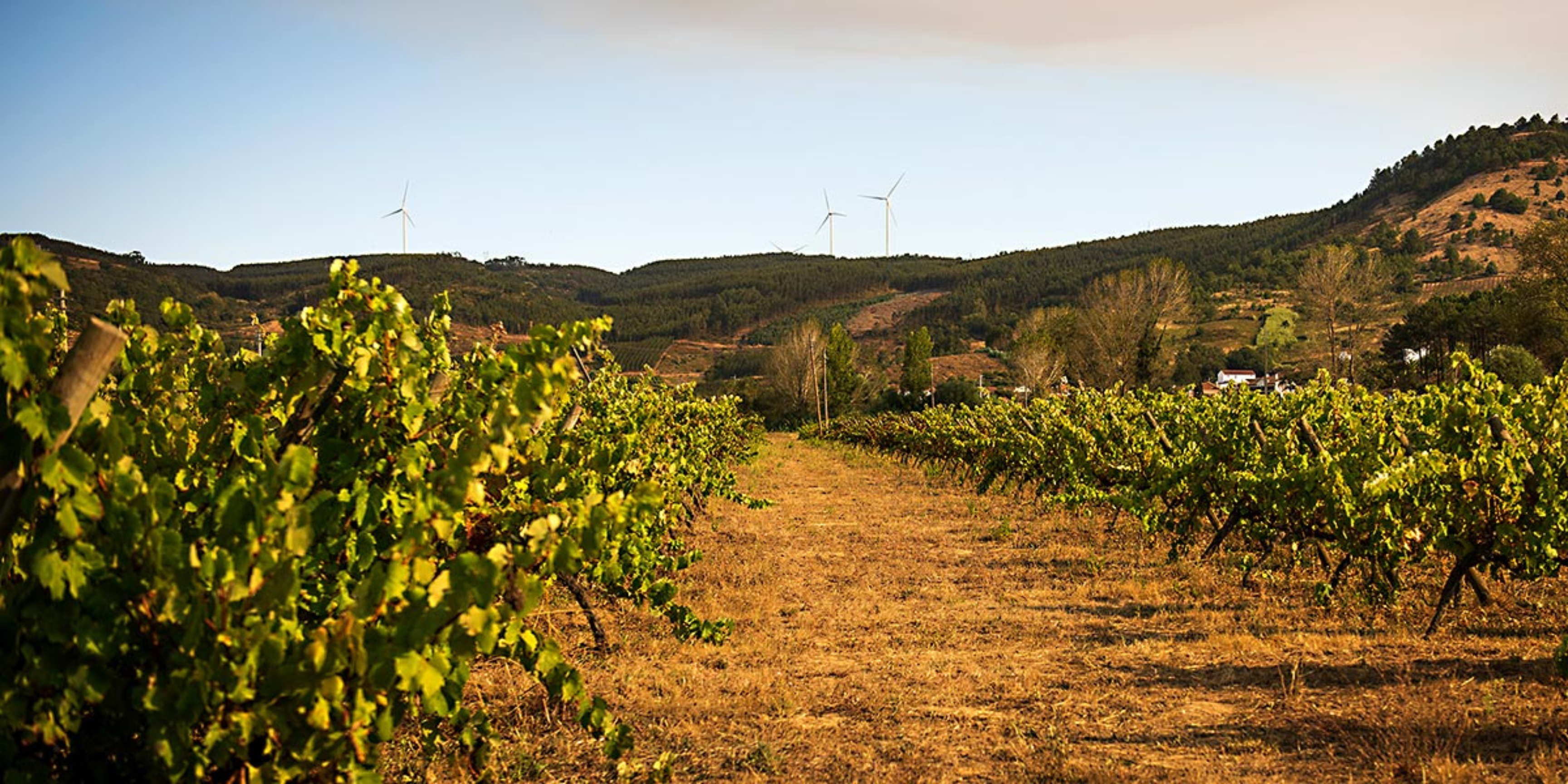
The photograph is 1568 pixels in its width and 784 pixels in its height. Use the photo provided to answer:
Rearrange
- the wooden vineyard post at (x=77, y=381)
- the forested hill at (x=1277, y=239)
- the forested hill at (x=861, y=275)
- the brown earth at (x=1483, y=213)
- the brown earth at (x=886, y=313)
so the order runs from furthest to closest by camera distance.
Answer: the brown earth at (x=886, y=313) < the forested hill at (x=1277, y=239) < the brown earth at (x=1483, y=213) < the forested hill at (x=861, y=275) < the wooden vineyard post at (x=77, y=381)

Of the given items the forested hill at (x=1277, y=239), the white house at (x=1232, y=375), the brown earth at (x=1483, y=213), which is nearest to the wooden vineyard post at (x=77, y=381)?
the white house at (x=1232, y=375)

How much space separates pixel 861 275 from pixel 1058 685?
163267 millimetres

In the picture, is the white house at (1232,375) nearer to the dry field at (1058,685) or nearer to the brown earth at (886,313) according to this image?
the dry field at (1058,685)

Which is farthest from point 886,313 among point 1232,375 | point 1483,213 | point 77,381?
point 77,381

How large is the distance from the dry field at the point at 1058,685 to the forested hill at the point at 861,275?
47.6 m

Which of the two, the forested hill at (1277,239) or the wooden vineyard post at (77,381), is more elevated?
the forested hill at (1277,239)

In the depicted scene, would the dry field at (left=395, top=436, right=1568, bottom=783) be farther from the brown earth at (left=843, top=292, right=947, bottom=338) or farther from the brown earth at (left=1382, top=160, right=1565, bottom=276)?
the brown earth at (left=843, top=292, right=947, bottom=338)

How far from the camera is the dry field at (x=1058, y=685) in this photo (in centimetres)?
531

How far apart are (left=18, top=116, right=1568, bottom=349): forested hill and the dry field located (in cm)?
4762

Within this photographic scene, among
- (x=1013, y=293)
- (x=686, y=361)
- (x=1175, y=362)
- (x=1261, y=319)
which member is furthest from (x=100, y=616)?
(x=1013, y=293)

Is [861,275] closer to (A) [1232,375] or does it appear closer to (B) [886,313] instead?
(B) [886,313]

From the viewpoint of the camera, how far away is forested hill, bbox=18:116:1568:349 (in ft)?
271

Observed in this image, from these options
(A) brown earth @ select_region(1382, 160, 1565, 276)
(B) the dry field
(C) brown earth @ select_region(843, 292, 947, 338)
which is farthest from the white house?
(C) brown earth @ select_region(843, 292, 947, 338)

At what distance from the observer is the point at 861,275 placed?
168625 mm
